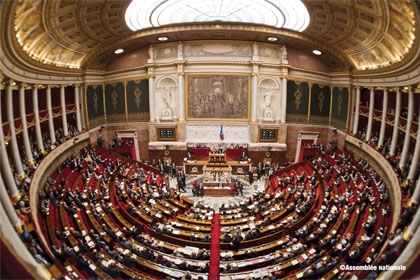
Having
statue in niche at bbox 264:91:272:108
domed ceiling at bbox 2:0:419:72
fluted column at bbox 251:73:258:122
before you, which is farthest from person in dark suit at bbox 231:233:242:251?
statue in niche at bbox 264:91:272:108

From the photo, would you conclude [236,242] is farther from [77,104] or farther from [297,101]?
[77,104]

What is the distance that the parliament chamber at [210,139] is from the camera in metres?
10.1

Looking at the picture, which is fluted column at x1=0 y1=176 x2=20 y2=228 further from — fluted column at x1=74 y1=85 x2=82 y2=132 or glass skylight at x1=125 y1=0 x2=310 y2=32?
fluted column at x1=74 y1=85 x2=82 y2=132

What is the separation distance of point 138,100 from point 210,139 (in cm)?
794

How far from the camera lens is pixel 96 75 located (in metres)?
25.5

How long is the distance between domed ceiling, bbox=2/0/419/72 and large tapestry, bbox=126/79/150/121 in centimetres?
330

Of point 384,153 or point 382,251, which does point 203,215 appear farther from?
point 384,153

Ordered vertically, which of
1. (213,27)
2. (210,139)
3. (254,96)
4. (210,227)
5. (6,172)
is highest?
(213,27)

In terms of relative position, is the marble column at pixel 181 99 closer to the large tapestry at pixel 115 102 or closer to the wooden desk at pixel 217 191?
the large tapestry at pixel 115 102

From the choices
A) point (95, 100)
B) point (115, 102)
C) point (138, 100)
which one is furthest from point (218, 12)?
point (95, 100)

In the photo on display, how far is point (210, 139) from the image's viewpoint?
25719 millimetres

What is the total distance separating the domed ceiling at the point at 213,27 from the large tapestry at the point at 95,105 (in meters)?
2.15

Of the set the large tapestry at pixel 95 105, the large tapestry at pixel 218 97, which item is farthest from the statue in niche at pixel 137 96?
the large tapestry at pixel 218 97

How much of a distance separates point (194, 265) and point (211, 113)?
658 inches
